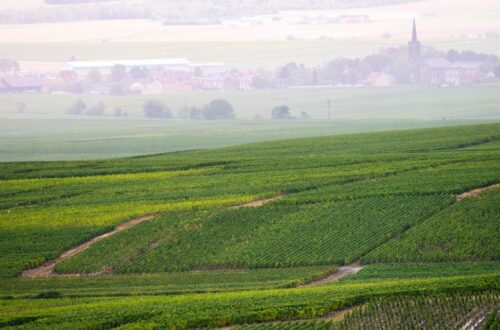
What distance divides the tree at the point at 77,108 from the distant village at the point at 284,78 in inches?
791

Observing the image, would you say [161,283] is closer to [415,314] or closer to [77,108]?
[415,314]

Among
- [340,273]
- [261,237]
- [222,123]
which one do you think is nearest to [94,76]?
[222,123]

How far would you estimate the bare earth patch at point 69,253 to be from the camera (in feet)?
149

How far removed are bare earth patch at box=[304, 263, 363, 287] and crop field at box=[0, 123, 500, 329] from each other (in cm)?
16

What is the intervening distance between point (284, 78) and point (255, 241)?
150 metres

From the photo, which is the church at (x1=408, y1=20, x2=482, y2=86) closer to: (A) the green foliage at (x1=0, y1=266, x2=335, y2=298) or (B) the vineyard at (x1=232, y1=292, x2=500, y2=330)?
(A) the green foliage at (x1=0, y1=266, x2=335, y2=298)

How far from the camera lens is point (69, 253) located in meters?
47.9

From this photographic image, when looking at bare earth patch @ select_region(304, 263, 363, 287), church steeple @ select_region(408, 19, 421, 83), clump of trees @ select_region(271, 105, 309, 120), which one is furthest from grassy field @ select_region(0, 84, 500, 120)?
bare earth patch @ select_region(304, 263, 363, 287)

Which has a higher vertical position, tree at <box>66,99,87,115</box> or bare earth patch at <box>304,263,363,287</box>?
tree at <box>66,99,87,115</box>

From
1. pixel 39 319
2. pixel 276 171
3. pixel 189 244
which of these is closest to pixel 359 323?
pixel 39 319

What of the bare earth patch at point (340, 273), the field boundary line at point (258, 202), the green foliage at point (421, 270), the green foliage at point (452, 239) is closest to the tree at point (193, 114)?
the field boundary line at point (258, 202)

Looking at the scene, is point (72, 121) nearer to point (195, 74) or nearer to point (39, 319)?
point (195, 74)

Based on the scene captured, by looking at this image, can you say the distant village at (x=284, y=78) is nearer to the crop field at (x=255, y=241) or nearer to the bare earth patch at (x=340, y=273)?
the crop field at (x=255, y=241)

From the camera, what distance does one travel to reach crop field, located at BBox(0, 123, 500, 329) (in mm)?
33219
